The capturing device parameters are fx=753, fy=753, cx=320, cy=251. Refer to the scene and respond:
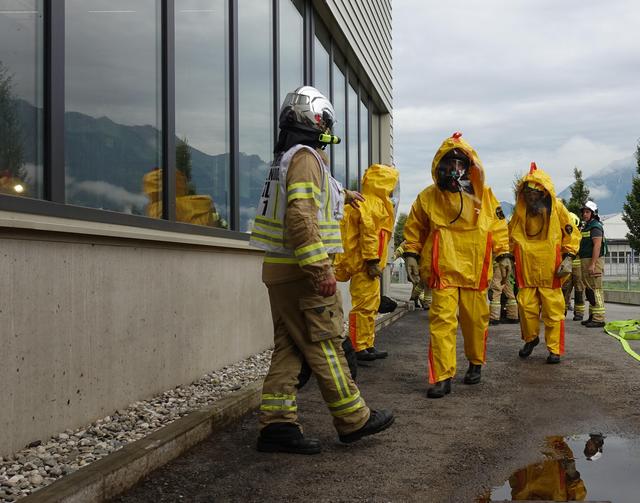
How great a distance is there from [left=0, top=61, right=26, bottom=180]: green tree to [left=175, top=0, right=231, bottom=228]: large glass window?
7.28 ft

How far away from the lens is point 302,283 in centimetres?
438

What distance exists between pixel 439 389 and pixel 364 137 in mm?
11188

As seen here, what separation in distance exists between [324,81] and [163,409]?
8.42 metres

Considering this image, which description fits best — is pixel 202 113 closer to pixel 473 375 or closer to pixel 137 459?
pixel 473 375

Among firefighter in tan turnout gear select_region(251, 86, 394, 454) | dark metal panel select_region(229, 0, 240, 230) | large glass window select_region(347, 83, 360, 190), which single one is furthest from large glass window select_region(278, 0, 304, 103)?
firefighter in tan turnout gear select_region(251, 86, 394, 454)

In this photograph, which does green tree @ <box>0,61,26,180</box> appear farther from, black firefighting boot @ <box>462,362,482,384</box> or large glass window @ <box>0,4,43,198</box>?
black firefighting boot @ <box>462,362,482,384</box>

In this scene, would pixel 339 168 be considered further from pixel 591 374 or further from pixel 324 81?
pixel 591 374

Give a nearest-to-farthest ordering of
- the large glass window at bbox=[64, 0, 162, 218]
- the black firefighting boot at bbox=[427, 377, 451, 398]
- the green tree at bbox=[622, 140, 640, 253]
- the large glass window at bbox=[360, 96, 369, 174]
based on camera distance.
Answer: the large glass window at bbox=[64, 0, 162, 218] < the black firefighting boot at bbox=[427, 377, 451, 398] < the large glass window at bbox=[360, 96, 369, 174] < the green tree at bbox=[622, 140, 640, 253]

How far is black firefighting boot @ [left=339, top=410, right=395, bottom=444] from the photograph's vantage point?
14.3ft

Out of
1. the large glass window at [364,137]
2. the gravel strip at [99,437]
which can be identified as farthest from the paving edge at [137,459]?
the large glass window at [364,137]

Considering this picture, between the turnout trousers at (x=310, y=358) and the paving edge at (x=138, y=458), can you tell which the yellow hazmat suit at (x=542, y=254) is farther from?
the turnout trousers at (x=310, y=358)

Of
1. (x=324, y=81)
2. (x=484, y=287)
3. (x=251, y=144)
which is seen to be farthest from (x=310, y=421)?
(x=324, y=81)

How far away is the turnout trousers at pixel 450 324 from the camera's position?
19.8 ft

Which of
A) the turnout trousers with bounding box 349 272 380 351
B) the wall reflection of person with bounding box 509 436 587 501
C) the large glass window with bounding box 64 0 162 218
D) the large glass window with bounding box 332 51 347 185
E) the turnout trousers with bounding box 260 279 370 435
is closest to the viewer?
the wall reflection of person with bounding box 509 436 587 501
